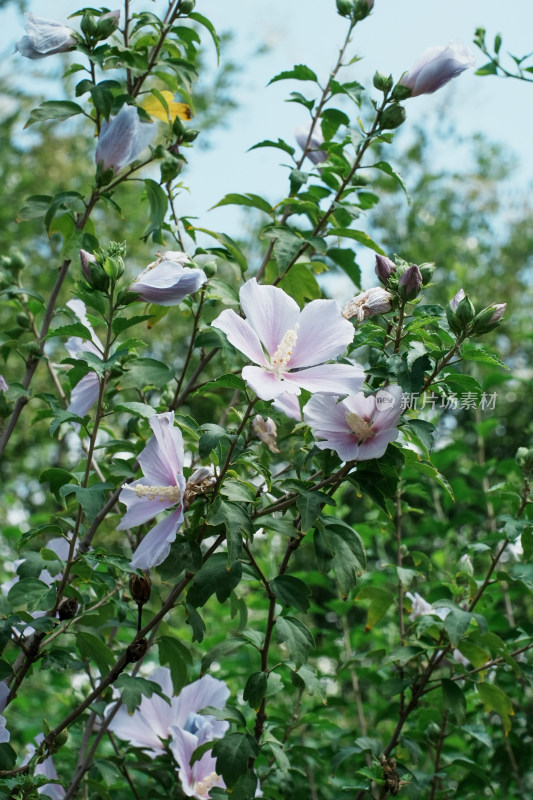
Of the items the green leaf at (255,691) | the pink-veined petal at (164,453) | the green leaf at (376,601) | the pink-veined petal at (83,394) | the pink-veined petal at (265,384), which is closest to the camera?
the pink-veined petal at (265,384)

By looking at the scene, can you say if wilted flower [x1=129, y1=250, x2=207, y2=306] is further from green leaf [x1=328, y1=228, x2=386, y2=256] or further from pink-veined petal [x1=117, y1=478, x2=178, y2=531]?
green leaf [x1=328, y1=228, x2=386, y2=256]

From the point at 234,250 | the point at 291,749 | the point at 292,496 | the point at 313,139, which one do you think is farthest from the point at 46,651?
the point at 313,139

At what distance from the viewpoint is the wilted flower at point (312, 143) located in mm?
1517

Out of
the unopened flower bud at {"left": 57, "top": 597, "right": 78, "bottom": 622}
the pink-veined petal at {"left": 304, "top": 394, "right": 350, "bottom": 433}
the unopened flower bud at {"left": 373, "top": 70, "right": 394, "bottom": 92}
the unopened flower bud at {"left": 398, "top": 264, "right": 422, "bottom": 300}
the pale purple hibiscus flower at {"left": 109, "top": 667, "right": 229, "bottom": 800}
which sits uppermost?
the unopened flower bud at {"left": 373, "top": 70, "right": 394, "bottom": 92}

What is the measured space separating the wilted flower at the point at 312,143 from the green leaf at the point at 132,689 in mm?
950

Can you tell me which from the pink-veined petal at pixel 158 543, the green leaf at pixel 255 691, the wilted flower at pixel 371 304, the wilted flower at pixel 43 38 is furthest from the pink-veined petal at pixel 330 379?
the wilted flower at pixel 43 38

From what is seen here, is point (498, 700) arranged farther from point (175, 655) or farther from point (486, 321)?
point (486, 321)

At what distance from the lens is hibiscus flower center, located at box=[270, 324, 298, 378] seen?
3.24 ft

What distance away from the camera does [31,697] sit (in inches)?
120

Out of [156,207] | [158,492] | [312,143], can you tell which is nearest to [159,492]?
[158,492]

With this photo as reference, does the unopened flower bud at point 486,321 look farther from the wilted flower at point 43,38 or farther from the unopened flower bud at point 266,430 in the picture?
the wilted flower at point 43,38

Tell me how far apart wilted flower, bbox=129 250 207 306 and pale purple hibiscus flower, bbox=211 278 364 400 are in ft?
0.42

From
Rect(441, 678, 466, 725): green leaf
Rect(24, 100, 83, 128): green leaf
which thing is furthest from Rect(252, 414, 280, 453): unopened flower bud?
Rect(24, 100, 83, 128): green leaf

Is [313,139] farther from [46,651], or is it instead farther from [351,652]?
[351,652]
